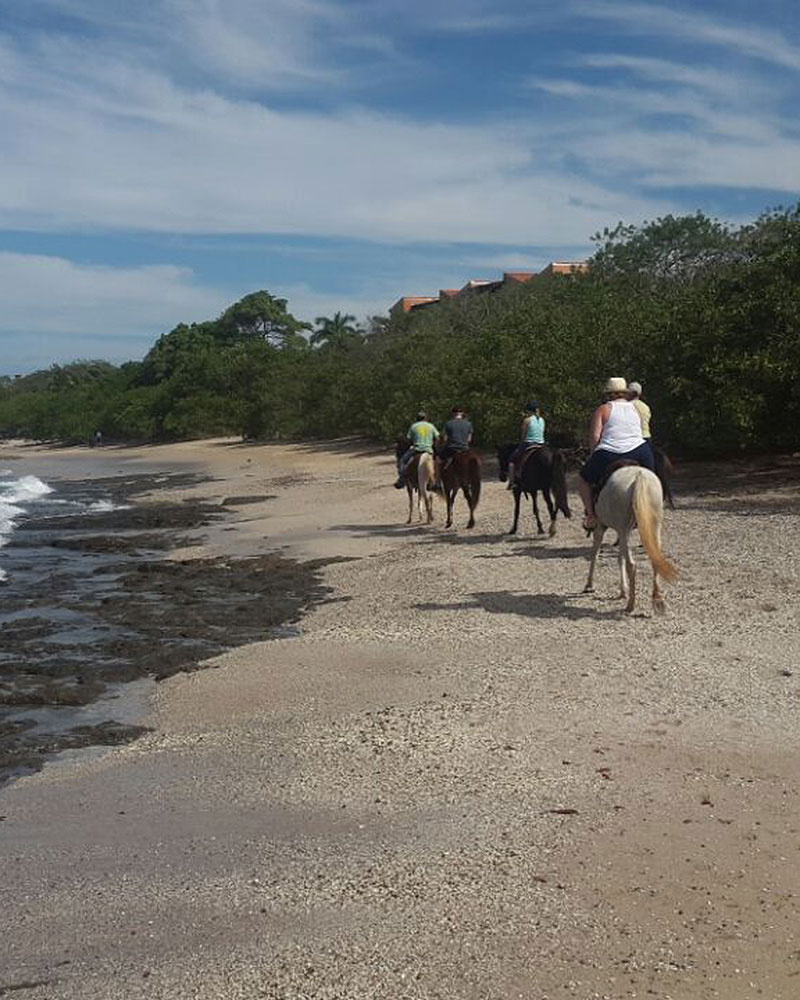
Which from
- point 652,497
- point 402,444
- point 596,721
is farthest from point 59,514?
point 596,721

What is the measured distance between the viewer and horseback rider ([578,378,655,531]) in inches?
433

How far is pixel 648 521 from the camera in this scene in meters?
9.92

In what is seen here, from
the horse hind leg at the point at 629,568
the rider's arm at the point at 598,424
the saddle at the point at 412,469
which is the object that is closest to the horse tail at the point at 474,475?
the saddle at the point at 412,469

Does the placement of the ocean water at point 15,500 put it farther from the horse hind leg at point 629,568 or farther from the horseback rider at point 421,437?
the horse hind leg at point 629,568

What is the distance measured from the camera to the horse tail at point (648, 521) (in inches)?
381

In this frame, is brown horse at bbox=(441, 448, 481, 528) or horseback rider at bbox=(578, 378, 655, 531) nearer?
horseback rider at bbox=(578, 378, 655, 531)

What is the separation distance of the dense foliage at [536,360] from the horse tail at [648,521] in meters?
6.52

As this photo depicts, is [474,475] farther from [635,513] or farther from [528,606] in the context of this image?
[635,513]

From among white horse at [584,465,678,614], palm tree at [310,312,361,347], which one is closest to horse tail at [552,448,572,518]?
white horse at [584,465,678,614]

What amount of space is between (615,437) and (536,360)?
19863 mm

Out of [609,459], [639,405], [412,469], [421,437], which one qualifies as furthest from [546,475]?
[609,459]

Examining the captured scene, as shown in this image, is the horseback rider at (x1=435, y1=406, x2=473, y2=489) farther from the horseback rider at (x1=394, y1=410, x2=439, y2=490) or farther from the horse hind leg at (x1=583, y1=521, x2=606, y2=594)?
the horse hind leg at (x1=583, y1=521, x2=606, y2=594)

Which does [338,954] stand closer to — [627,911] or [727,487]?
[627,911]

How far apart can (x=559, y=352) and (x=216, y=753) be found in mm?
24147
